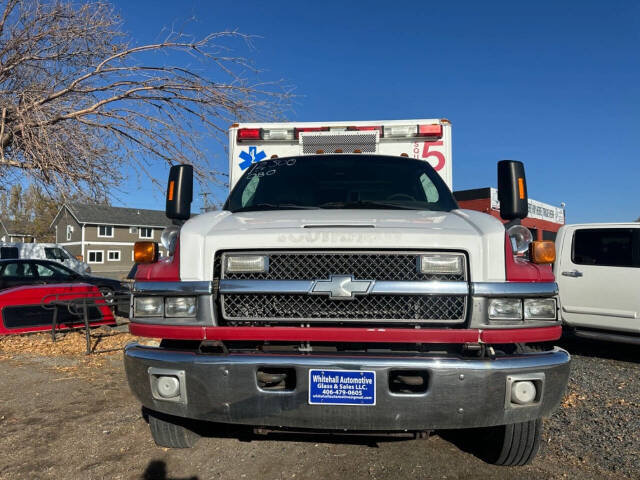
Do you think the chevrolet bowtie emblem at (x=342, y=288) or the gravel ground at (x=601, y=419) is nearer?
the chevrolet bowtie emblem at (x=342, y=288)

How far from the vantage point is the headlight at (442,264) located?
8.69 ft

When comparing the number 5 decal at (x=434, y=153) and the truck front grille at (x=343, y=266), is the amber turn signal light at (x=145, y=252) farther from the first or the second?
the number 5 decal at (x=434, y=153)

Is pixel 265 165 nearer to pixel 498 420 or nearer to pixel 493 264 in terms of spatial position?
pixel 493 264

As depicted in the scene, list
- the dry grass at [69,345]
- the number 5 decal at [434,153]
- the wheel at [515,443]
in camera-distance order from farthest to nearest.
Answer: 1. the dry grass at [69,345]
2. the number 5 decal at [434,153]
3. the wheel at [515,443]

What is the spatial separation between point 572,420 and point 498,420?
207 centimetres

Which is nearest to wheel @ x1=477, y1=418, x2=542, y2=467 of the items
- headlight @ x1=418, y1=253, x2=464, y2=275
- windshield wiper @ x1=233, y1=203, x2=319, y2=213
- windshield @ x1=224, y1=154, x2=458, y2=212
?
headlight @ x1=418, y1=253, x2=464, y2=275

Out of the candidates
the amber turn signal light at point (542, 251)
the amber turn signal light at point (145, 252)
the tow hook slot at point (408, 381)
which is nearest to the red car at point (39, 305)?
the amber turn signal light at point (145, 252)

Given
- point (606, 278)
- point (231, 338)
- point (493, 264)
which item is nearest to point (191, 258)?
point (231, 338)

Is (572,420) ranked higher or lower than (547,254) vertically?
lower

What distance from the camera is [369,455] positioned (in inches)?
130

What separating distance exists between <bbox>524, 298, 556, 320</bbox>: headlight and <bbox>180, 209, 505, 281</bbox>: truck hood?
0.22 m

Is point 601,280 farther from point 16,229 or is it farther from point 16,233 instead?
point 16,233

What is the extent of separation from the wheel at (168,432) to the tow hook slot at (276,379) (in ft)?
3.11

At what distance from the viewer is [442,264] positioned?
8.71 ft
